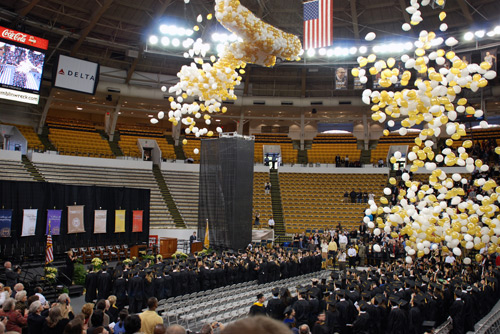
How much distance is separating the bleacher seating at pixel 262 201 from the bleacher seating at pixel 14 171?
47.1 ft

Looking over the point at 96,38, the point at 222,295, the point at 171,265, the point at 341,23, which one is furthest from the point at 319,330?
the point at 96,38

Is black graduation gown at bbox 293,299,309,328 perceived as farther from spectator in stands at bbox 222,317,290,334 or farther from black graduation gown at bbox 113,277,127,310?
spectator in stands at bbox 222,317,290,334

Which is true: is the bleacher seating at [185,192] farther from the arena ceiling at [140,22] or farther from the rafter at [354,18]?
the rafter at [354,18]

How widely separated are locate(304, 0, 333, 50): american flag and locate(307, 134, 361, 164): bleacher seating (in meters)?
20.3

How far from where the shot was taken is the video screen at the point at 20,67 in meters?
21.8

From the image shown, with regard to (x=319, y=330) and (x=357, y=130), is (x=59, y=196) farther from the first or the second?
(x=357, y=130)

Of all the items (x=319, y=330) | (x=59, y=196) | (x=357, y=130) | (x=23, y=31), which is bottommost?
(x=319, y=330)

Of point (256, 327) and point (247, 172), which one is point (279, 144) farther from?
point (256, 327)

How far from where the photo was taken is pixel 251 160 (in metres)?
20.5

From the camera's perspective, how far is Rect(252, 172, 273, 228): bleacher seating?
98.1 ft

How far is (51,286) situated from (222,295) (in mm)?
5342

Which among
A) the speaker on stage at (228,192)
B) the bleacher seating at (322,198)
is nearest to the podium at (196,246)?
the speaker on stage at (228,192)

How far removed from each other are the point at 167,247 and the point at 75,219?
4.59 meters

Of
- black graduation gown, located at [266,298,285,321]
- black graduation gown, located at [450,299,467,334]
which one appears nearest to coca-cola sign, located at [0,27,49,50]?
black graduation gown, located at [266,298,285,321]
